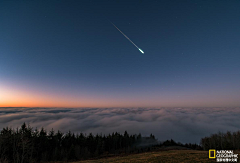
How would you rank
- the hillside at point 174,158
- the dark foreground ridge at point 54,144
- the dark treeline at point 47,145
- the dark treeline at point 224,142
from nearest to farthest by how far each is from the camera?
the hillside at point 174,158 → the dark treeline at point 47,145 → the dark foreground ridge at point 54,144 → the dark treeline at point 224,142

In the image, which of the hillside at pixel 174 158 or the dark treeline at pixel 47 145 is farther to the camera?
the dark treeline at pixel 47 145

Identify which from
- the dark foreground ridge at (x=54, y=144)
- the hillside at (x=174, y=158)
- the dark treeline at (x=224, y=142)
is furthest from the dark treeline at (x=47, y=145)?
the hillside at (x=174, y=158)

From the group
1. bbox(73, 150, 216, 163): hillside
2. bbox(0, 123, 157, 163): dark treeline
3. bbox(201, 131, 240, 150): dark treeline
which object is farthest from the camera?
bbox(201, 131, 240, 150): dark treeline

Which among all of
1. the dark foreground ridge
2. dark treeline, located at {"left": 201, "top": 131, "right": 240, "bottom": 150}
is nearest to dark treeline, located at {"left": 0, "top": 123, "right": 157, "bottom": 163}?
the dark foreground ridge

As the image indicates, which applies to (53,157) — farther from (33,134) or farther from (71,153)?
(33,134)

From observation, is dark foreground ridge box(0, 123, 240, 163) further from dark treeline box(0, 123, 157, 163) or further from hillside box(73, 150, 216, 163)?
hillside box(73, 150, 216, 163)

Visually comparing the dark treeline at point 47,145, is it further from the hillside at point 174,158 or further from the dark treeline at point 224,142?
the hillside at point 174,158

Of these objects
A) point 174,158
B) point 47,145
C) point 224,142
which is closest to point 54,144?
point 47,145

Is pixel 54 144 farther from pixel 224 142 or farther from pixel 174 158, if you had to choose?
pixel 224 142

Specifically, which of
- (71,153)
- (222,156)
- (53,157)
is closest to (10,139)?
(53,157)

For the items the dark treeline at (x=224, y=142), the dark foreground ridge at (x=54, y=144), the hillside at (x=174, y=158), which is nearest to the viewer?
the hillside at (x=174, y=158)
